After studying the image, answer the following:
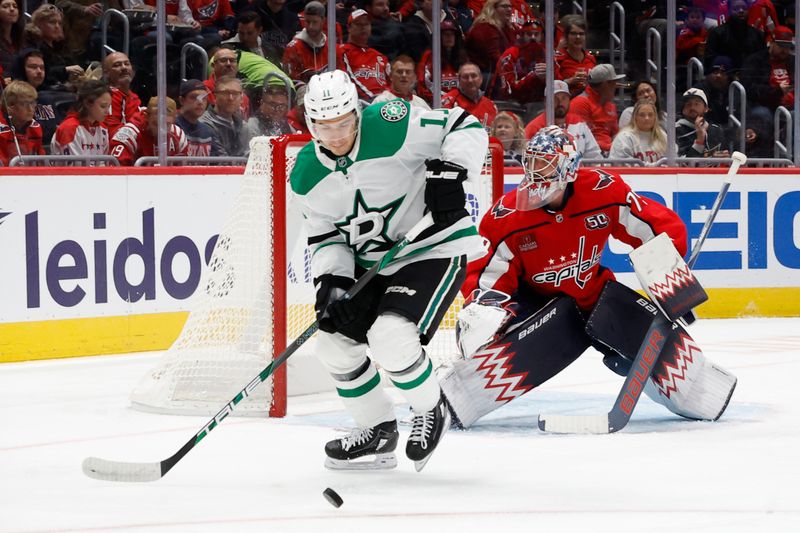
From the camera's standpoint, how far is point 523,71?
804cm

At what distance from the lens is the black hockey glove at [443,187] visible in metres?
3.64

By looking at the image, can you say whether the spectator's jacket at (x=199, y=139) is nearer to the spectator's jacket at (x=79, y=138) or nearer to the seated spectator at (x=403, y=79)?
the spectator's jacket at (x=79, y=138)

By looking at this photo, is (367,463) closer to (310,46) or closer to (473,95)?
(310,46)

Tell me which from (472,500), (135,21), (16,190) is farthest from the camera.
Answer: (135,21)

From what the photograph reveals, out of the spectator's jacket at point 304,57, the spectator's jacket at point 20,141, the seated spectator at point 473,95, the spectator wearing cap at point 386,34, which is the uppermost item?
the spectator wearing cap at point 386,34

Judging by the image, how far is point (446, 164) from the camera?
3648mm

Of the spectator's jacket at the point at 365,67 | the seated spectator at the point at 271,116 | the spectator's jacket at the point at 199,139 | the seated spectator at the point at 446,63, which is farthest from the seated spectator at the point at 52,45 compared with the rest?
the seated spectator at the point at 446,63

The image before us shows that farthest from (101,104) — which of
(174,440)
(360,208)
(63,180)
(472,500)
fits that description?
(472,500)

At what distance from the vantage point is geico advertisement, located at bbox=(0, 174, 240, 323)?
6375mm

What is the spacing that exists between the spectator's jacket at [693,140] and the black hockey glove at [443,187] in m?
5.00

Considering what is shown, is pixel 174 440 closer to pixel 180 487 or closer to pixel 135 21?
pixel 180 487

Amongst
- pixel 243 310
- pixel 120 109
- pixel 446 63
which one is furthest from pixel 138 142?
pixel 243 310

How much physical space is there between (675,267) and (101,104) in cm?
340

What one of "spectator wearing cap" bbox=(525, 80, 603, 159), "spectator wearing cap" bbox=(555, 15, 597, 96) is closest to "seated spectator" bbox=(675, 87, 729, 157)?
"spectator wearing cap" bbox=(525, 80, 603, 159)
